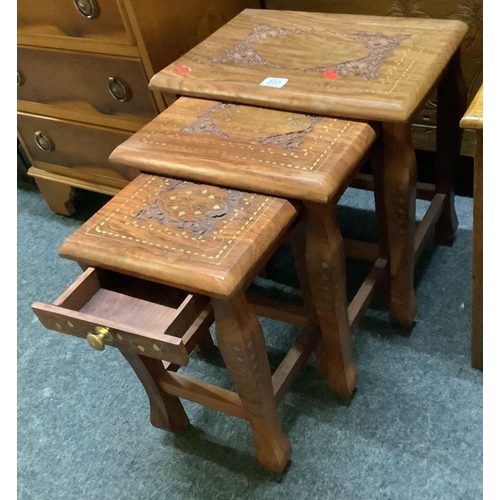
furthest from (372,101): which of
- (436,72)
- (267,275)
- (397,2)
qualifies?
(267,275)

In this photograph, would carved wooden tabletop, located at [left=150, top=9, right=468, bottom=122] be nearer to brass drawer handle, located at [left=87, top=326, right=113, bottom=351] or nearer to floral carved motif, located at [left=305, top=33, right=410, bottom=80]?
floral carved motif, located at [left=305, top=33, right=410, bottom=80]

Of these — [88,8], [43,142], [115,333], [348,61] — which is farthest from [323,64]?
[43,142]

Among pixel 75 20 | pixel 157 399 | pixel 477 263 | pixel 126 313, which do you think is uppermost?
pixel 75 20

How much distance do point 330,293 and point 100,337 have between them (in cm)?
39

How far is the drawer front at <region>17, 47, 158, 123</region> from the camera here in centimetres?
126

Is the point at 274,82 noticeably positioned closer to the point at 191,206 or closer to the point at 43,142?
Result: the point at 191,206

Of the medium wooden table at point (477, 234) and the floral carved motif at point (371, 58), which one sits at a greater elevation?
the floral carved motif at point (371, 58)

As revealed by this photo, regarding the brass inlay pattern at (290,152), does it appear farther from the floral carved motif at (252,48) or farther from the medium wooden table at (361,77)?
the floral carved motif at (252,48)

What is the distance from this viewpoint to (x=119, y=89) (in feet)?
4.25

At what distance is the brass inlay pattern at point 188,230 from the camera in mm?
795

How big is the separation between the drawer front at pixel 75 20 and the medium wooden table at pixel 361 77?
0.16 metres


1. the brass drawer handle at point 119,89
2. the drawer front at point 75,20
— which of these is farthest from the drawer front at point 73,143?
the drawer front at point 75,20

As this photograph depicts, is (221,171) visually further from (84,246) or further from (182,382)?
(182,382)

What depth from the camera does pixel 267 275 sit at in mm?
1454
